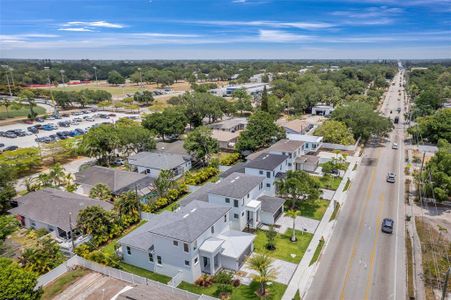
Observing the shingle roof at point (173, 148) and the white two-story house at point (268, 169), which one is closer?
the white two-story house at point (268, 169)

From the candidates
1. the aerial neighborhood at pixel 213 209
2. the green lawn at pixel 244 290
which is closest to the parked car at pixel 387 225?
the aerial neighborhood at pixel 213 209

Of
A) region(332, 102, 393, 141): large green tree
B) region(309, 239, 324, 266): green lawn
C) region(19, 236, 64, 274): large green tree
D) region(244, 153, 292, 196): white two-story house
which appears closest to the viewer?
region(19, 236, 64, 274): large green tree

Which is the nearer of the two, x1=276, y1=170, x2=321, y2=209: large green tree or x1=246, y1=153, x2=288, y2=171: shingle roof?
x1=276, y1=170, x2=321, y2=209: large green tree

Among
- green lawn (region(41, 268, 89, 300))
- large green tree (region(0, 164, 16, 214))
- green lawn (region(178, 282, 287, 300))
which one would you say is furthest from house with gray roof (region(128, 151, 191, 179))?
green lawn (region(178, 282, 287, 300))

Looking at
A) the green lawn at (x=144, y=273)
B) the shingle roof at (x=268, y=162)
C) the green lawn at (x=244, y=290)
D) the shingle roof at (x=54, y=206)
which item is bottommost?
the green lawn at (x=144, y=273)

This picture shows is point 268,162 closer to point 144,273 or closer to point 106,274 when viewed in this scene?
point 144,273

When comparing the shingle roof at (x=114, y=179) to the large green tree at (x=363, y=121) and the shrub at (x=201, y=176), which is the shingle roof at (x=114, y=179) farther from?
the large green tree at (x=363, y=121)

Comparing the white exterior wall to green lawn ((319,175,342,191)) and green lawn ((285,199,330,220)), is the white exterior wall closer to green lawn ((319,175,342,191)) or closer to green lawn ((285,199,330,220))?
green lawn ((285,199,330,220))

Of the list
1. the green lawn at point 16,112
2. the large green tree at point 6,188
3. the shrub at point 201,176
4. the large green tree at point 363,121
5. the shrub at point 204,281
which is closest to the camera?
the shrub at point 204,281
